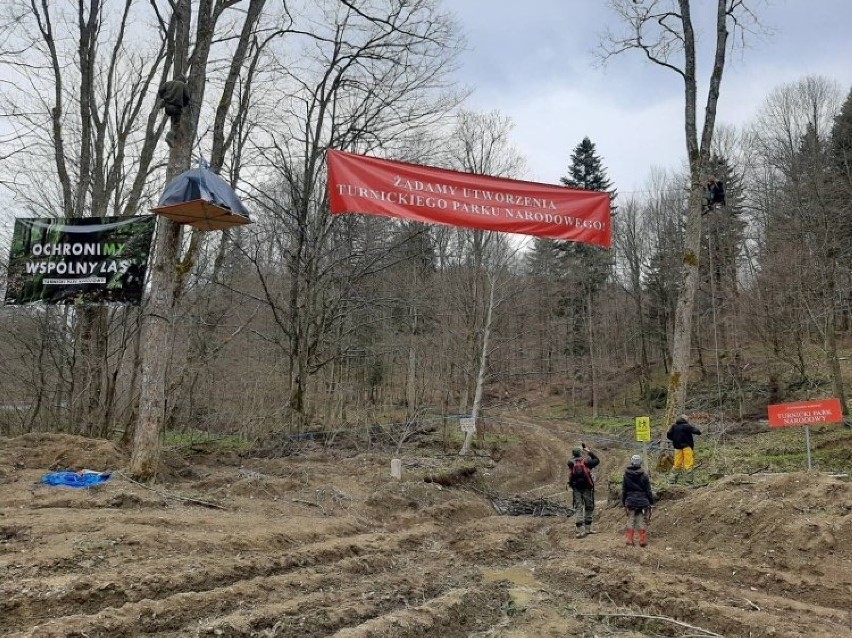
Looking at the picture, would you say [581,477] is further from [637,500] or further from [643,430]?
[643,430]

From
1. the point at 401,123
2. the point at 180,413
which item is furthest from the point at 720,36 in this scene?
the point at 180,413

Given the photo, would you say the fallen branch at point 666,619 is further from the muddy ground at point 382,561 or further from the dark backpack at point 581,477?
the dark backpack at point 581,477

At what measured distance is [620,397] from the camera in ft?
138

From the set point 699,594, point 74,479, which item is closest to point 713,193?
point 699,594

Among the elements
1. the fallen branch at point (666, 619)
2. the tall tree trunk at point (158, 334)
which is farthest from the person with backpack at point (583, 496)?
the tall tree trunk at point (158, 334)

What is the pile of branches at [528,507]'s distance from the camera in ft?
45.2

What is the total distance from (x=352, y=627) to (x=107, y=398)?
13080 mm

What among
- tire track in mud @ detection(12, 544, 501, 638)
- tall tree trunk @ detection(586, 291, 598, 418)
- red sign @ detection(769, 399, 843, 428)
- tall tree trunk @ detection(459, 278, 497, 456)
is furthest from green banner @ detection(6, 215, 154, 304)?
tall tree trunk @ detection(586, 291, 598, 418)

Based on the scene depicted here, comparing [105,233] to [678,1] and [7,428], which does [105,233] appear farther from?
[678,1]

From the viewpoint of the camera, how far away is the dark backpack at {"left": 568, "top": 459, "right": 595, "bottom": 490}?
37.0ft

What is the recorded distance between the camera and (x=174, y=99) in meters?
11.3

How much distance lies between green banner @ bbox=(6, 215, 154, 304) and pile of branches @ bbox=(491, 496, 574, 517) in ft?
30.3

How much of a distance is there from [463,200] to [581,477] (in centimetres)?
562

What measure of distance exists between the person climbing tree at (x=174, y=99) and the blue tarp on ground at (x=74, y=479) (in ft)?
20.0
